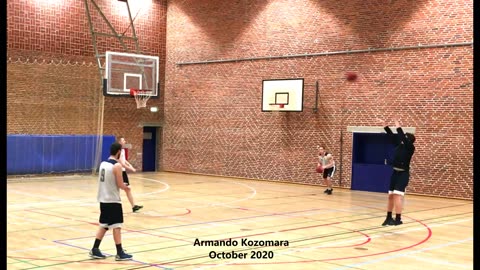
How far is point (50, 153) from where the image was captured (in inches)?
964

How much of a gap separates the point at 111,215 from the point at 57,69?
17584mm

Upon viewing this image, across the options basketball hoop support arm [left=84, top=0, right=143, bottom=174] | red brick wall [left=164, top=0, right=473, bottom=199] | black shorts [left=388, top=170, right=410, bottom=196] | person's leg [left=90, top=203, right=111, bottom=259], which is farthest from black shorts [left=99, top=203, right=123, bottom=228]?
basketball hoop support arm [left=84, top=0, right=143, bottom=174]

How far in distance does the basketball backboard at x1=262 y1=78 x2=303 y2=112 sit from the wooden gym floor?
15.1 ft

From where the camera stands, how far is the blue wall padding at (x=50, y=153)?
23562 millimetres

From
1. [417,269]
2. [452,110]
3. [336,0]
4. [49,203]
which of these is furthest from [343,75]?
[417,269]

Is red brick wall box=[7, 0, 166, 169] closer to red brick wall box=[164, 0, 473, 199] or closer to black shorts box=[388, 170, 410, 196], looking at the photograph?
red brick wall box=[164, 0, 473, 199]

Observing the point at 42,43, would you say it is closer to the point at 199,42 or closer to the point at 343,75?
the point at 199,42

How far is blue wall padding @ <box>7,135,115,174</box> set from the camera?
23.6 meters

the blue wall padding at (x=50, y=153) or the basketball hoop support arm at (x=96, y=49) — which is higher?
the basketball hoop support arm at (x=96, y=49)

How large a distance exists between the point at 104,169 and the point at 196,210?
6804 mm

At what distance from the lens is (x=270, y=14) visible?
2567 centimetres

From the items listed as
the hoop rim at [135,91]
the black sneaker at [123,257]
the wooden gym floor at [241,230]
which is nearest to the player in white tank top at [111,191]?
the black sneaker at [123,257]

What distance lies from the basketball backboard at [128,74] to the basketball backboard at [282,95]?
4707 millimetres

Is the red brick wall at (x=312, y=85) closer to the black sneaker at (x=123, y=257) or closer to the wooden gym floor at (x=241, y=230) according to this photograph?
the wooden gym floor at (x=241, y=230)
